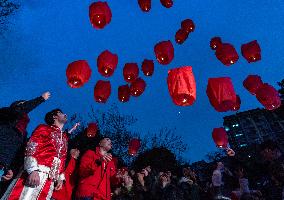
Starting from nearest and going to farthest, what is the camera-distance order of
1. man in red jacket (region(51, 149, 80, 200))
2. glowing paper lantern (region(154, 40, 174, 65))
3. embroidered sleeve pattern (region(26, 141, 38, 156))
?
embroidered sleeve pattern (region(26, 141, 38, 156)), man in red jacket (region(51, 149, 80, 200)), glowing paper lantern (region(154, 40, 174, 65))

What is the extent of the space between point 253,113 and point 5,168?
226 ft

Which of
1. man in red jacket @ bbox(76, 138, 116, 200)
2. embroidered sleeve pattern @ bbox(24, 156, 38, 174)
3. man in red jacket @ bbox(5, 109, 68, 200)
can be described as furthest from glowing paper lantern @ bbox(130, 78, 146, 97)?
embroidered sleeve pattern @ bbox(24, 156, 38, 174)

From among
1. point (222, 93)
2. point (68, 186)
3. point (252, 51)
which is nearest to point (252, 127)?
point (252, 51)

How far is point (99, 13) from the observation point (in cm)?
802

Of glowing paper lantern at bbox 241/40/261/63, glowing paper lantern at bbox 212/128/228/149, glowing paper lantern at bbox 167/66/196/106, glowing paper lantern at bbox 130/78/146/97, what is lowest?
glowing paper lantern at bbox 167/66/196/106

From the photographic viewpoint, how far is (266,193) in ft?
18.9

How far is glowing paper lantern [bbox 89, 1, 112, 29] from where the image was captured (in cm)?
800

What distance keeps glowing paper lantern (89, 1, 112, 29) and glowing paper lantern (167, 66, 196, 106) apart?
3242mm

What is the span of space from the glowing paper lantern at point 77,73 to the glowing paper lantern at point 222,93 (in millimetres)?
3257

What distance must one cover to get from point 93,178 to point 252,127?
217ft

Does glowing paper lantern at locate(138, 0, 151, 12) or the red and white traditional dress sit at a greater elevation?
glowing paper lantern at locate(138, 0, 151, 12)

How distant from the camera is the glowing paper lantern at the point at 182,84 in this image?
572cm

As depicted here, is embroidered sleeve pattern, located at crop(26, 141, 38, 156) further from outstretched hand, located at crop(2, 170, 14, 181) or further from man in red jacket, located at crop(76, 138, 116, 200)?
man in red jacket, located at crop(76, 138, 116, 200)

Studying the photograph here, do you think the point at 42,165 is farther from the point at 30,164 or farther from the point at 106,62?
the point at 106,62
